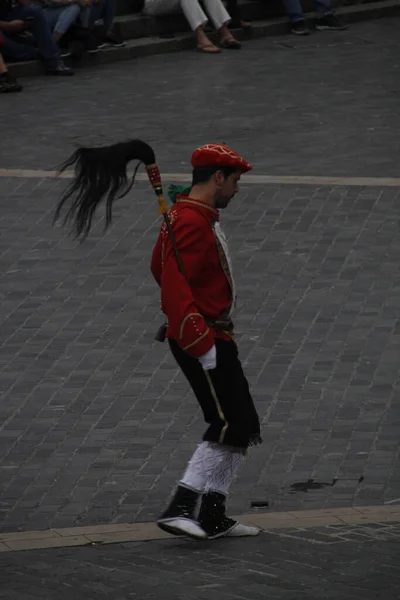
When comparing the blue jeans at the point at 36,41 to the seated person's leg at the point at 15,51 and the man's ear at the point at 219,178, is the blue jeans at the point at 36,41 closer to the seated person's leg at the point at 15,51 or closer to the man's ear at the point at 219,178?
the seated person's leg at the point at 15,51

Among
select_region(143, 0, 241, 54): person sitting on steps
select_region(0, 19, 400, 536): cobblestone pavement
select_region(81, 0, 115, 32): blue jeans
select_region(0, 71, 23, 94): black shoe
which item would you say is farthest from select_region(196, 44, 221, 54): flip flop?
select_region(0, 71, 23, 94): black shoe

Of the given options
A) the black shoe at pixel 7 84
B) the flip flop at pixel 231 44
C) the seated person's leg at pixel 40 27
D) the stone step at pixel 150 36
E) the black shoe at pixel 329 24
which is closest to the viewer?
the black shoe at pixel 7 84

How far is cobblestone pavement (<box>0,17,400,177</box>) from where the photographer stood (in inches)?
560

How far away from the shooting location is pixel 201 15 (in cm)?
1881

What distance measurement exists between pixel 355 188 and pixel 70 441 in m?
5.29

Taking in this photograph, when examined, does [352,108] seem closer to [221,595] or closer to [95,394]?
[95,394]

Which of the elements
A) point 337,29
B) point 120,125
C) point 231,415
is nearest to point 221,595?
point 231,415

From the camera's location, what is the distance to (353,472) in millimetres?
7871

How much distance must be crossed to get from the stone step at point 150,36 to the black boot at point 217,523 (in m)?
11.3

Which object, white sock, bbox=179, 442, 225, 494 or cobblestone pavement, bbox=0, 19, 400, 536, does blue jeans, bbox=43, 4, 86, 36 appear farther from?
white sock, bbox=179, 442, 225, 494

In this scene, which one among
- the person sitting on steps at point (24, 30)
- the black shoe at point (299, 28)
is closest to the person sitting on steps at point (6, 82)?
the person sitting on steps at point (24, 30)

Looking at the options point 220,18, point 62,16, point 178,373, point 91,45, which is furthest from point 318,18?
point 178,373

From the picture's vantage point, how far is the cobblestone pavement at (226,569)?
5.98m

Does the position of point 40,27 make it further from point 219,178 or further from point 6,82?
point 219,178
